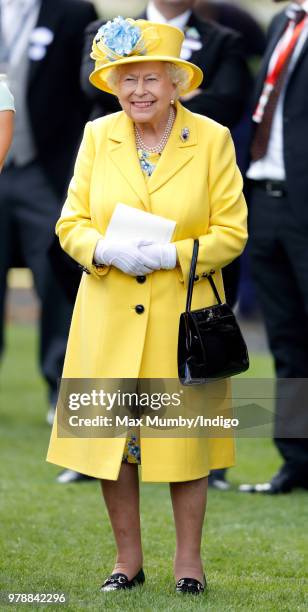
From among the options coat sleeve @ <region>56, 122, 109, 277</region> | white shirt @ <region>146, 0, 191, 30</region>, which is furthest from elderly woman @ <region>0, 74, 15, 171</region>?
white shirt @ <region>146, 0, 191, 30</region>

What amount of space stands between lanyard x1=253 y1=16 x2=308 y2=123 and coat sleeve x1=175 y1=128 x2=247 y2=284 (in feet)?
5.75

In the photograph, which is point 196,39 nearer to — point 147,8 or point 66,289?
point 147,8

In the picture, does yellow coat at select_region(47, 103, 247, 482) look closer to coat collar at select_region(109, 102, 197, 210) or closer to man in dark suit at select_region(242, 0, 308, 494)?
coat collar at select_region(109, 102, 197, 210)

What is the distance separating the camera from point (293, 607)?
4.56m

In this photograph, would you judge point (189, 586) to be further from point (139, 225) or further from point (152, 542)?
point (139, 225)

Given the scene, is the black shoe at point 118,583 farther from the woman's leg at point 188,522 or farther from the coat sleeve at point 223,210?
the coat sleeve at point 223,210

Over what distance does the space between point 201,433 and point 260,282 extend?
208 centimetres

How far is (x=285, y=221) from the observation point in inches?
250

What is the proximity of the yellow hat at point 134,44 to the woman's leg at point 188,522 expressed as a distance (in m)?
1.36

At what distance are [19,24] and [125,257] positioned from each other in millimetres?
3465

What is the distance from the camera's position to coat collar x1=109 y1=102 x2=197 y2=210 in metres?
4.62

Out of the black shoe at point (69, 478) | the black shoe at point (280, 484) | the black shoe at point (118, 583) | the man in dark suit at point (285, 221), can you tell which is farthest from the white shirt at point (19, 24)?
the black shoe at point (118, 583)

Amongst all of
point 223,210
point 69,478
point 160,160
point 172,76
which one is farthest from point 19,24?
point 223,210

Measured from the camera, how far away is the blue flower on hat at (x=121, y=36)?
4.53m
